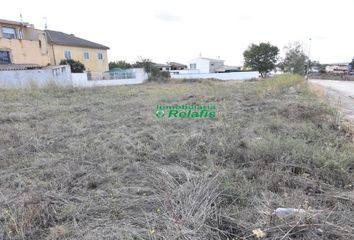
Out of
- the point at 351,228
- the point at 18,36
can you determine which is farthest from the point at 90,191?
the point at 18,36

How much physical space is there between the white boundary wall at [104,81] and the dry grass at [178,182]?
39.1ft

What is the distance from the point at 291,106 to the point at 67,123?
587 cm

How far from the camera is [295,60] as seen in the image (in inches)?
1308

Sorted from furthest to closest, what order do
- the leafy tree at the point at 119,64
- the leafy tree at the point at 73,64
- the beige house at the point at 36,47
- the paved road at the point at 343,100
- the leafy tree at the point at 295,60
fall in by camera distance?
the leafy tree at the point at 295,60 < the leafy tree at the point at 119,64 < the leafy tree at the point at 73,64 < the beige house at the point at 36,47 < the paved road at the point at 343,100

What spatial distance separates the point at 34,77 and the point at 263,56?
101 feet

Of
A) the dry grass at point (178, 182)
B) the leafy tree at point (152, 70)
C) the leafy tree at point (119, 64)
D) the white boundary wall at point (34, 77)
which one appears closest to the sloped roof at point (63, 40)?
the leafy tree at point (119, 64)

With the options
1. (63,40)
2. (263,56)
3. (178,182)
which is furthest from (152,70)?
(178,182)

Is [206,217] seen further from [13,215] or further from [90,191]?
[13,215]

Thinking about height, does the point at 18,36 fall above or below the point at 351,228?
above

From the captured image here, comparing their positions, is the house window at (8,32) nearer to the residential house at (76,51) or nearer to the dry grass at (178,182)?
the residential house at (76,51)

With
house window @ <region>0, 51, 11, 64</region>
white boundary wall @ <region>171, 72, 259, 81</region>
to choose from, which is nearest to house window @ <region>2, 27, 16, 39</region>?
house window @ <region>0, 51, 11, 64</region>

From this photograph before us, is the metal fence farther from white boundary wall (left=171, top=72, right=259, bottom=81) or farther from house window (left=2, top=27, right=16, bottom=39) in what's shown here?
white boundary wall (left=171, top=72, right=259, bottom=81)

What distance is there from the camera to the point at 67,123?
5.58m

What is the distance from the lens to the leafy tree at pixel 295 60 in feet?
108
